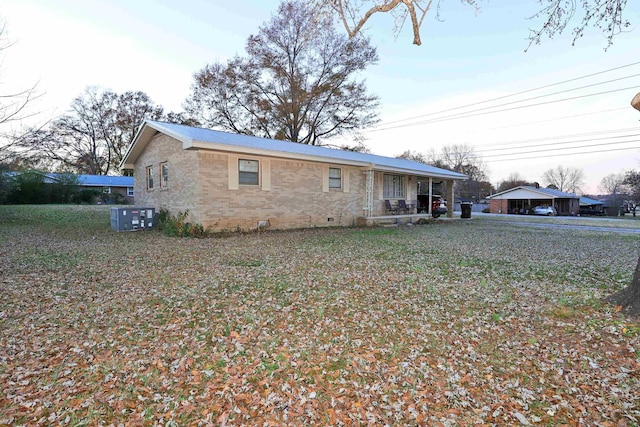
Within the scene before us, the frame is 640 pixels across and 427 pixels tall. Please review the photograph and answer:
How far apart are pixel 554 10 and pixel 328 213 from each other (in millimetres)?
9128

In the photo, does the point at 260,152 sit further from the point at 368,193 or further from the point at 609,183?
the point at 609,183

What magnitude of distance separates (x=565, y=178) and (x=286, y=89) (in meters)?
69.2

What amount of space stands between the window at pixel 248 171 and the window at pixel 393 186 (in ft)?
23.6

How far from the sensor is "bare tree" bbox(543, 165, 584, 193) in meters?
64.2

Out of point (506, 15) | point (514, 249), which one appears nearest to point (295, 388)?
point (514, 249)

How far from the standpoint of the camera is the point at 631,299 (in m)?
3.46

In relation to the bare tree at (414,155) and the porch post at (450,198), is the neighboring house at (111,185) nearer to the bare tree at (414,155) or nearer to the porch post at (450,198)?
the porch post at (450,198)

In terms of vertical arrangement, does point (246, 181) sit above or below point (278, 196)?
above

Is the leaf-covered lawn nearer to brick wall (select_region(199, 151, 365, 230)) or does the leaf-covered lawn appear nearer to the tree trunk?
the tree trunk

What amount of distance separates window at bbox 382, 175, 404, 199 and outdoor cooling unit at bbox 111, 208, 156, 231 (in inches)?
415

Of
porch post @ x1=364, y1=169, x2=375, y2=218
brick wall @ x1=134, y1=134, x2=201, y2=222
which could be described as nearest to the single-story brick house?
brick wall @ x1=134, y1=134, x2=201, y2=222

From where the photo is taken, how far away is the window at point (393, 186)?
15594 mm

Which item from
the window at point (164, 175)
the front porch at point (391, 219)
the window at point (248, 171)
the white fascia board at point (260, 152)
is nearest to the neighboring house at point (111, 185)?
the window at point (164, 175)

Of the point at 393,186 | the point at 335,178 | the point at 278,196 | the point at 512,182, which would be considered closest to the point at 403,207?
the point at 393,186
